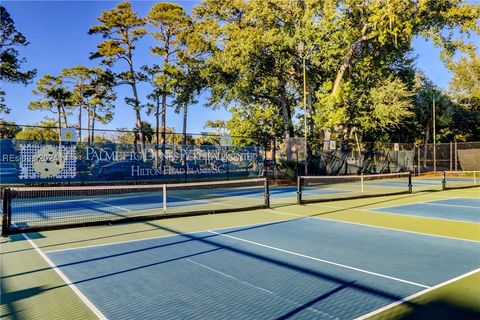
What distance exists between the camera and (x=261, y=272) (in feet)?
18.0

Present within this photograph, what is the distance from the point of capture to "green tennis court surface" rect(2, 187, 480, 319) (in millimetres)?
4164

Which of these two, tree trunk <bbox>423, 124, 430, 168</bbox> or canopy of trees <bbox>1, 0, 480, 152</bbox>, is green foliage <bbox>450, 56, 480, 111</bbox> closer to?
tree trunk <bbox>423, 124, 430, 168</bbox>

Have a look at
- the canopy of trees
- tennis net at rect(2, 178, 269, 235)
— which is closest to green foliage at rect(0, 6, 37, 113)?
the canopy of trees

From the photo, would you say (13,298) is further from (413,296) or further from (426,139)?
(426,139)

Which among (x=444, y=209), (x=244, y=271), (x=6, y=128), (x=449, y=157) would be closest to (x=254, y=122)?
(x=449, y=157)

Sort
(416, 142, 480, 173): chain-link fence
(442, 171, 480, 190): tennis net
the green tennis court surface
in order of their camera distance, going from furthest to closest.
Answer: (416, 142, 480, 173): chain-link fence → (442, 171, 480, 190): tennis net → the green tennis court surface

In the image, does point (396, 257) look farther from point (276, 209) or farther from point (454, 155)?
point (454, 155)

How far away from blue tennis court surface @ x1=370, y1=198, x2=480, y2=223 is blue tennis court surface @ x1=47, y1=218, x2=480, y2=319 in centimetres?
338

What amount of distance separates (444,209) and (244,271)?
9.35 metres

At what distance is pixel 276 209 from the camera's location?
40.5 feet

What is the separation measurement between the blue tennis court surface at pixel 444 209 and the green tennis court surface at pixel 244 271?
48.8 inches

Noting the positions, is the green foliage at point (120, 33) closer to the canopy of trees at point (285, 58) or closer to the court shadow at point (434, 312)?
the canopy of trees at point (285, 58)

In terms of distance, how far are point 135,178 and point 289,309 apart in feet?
54.9

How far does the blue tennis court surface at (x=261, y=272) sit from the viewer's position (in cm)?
421
